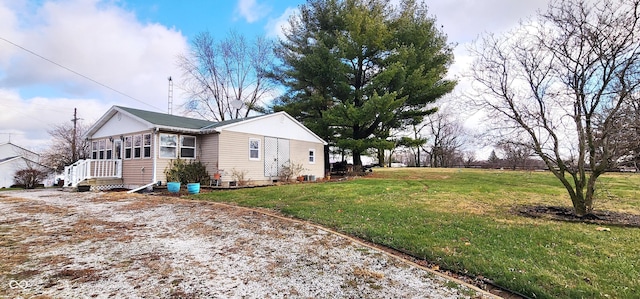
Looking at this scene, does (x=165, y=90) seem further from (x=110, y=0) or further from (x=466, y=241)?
(x=466, y=241)

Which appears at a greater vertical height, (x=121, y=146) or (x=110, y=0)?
(x=110, y=0)

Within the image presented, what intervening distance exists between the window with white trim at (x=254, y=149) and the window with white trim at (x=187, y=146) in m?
2.50

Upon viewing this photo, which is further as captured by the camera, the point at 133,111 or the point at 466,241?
the point at 133,111

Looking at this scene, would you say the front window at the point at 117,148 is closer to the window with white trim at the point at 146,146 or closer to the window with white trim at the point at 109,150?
the window with white trim at the point at 109,150

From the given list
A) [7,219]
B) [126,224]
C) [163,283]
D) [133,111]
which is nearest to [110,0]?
[133,111]

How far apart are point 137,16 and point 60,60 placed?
5702 millimetres

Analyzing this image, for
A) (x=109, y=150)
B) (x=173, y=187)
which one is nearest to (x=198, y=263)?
(x=173, y=187)

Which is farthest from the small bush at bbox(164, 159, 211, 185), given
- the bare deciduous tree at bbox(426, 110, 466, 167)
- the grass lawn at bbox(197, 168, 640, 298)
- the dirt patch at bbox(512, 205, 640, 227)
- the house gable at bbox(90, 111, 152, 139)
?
the bare deciduous tree at bbox(426, 110, 466, 167)

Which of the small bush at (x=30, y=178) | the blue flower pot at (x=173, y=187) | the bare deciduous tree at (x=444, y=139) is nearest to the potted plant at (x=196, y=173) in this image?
the blue flower pot at (x=173, y=187)

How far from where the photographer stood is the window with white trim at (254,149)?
14703 mm

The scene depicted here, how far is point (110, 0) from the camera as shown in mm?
12047

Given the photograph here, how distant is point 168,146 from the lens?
13023mm

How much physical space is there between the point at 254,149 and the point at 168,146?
3.76 meters

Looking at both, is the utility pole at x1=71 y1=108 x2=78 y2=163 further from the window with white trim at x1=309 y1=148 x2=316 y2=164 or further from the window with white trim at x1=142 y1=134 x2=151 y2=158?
the window with white trim at x1=309 y1=148 x2=316 y2=164
